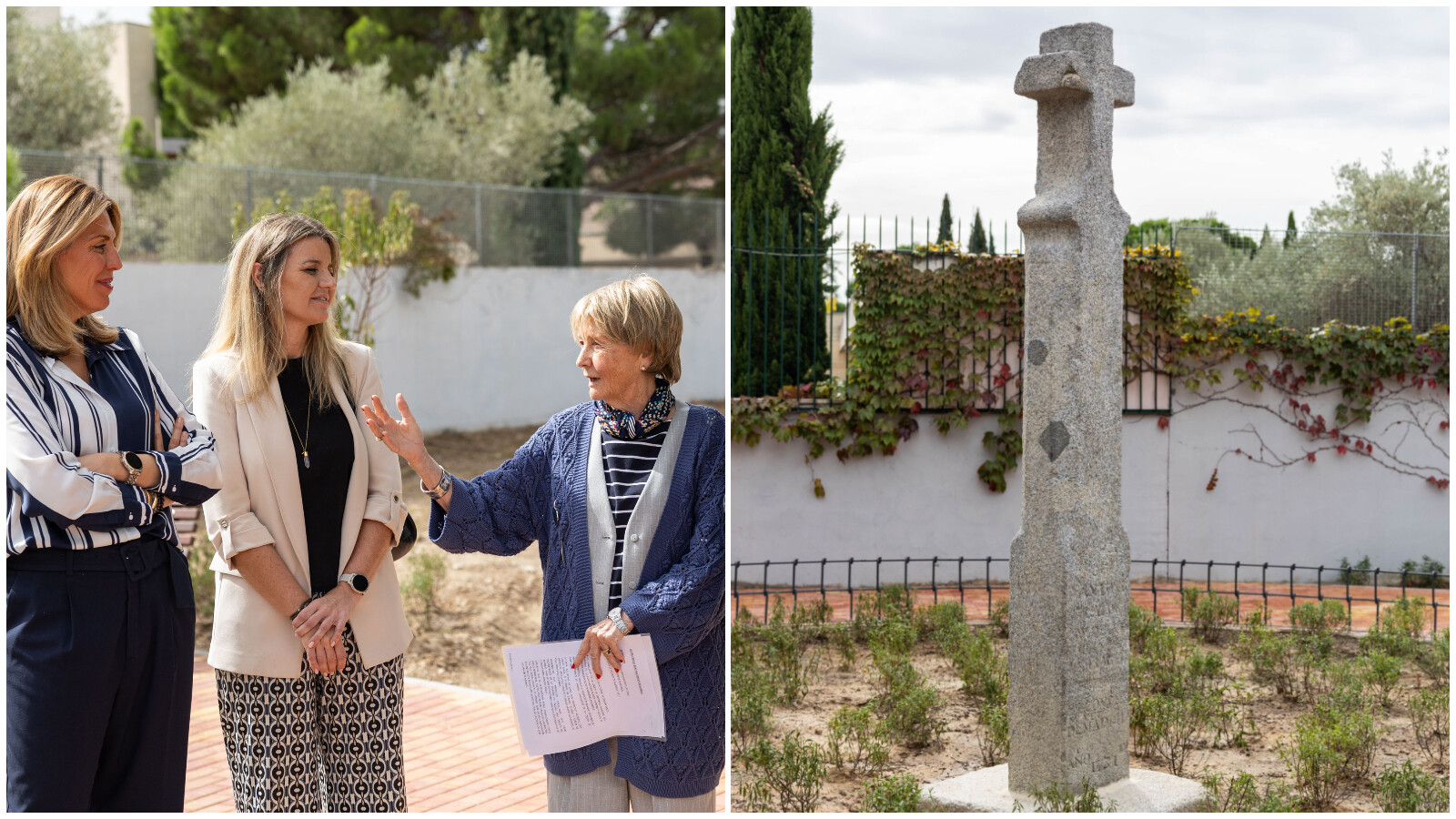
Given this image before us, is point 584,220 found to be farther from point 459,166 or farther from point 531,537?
point 531,537

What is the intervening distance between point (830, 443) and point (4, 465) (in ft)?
20.6

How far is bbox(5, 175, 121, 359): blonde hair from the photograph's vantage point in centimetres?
248

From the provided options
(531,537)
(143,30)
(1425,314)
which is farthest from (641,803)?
(143,30)

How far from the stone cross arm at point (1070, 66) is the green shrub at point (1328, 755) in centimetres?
238

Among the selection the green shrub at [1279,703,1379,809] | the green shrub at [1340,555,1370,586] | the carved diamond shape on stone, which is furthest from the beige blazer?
the green shrub at [1340,555,1370,586]

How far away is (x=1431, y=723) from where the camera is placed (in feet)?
16.7

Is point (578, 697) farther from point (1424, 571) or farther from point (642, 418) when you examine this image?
point (1424, 571)

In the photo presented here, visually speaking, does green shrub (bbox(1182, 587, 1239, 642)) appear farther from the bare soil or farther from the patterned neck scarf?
the patterned neck scarf

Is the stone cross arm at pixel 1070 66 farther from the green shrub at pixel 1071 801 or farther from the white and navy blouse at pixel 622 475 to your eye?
the green shrub at pixel 1071 801

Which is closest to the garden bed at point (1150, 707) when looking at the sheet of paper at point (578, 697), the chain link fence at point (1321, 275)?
the sheet of paper at point (578, 697)

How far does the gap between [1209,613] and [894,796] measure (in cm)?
349

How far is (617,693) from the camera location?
8.33 feet

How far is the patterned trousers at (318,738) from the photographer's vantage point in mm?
2748

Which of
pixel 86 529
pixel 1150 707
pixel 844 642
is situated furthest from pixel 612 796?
pixel 844 642
